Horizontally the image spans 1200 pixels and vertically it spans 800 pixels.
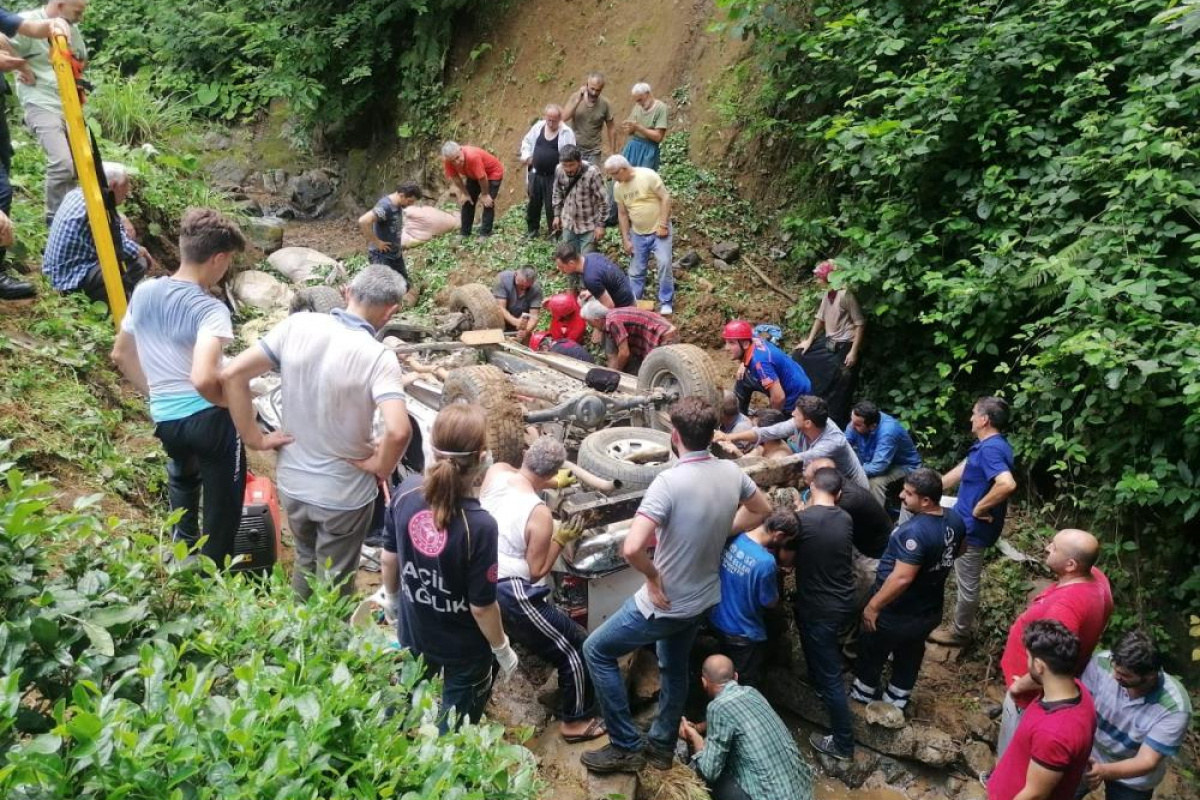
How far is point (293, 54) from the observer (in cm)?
1430

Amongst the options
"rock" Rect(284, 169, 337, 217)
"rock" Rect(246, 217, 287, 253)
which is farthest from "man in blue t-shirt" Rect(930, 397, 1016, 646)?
"rock" Rect(284, 169, 337, 217)

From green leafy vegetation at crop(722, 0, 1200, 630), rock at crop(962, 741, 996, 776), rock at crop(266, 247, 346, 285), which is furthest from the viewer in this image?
rock at crop(266, 247, 346, 285)

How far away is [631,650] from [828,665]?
1457 mm

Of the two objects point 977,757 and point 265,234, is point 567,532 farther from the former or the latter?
point 265,234

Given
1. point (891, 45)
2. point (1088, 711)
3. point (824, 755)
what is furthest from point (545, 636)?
point (891, 45)

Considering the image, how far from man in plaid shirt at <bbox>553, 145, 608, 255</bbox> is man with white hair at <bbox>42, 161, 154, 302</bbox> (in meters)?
4.67

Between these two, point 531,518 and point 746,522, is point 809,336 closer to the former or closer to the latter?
point 746,522

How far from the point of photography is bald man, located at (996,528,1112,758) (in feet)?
14.7

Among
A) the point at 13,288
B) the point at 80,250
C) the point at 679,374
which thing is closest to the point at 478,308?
the point at 679,374

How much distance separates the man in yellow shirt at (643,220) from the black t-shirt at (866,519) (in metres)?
4.01

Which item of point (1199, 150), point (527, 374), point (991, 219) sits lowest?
point (527, 374)

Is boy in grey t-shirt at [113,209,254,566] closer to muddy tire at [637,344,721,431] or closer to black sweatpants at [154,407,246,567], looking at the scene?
black sweatpants at [154,407,246,567]

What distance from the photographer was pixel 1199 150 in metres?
6.00

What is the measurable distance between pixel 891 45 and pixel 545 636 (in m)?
6.25
